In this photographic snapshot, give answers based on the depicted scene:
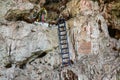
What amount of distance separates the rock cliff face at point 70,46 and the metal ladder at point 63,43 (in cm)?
23

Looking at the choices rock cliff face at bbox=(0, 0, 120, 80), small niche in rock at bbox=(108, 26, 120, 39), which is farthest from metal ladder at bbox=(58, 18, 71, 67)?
small niche in rock at bbox=(108, 26, 120, 39)

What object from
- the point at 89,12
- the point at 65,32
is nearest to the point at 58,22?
the point at 65,32

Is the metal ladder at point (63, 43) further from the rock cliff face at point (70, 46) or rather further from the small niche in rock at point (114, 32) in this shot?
the small niche in rock at point (114, 32)

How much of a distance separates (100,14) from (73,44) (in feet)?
8.42

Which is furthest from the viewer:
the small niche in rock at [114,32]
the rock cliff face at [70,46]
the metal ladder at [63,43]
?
the small niche in rock at [114,32]

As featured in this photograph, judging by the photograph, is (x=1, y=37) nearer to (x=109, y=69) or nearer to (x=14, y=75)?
(x=14, y=75)

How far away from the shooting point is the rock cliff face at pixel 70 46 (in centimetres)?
1320

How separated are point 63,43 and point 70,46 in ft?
1.47

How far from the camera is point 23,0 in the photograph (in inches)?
622

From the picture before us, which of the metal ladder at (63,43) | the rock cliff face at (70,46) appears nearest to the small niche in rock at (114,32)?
the rock cliff face at (70,46)

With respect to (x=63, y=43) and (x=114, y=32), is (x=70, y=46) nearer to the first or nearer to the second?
(x=63, y=43)

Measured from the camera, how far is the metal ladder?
556 inches

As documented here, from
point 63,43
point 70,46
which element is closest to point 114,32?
point 70,46

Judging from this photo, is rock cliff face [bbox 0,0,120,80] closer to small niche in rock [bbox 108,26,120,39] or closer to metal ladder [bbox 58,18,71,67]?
small niche in rock [bbox 108,26,120,39]
